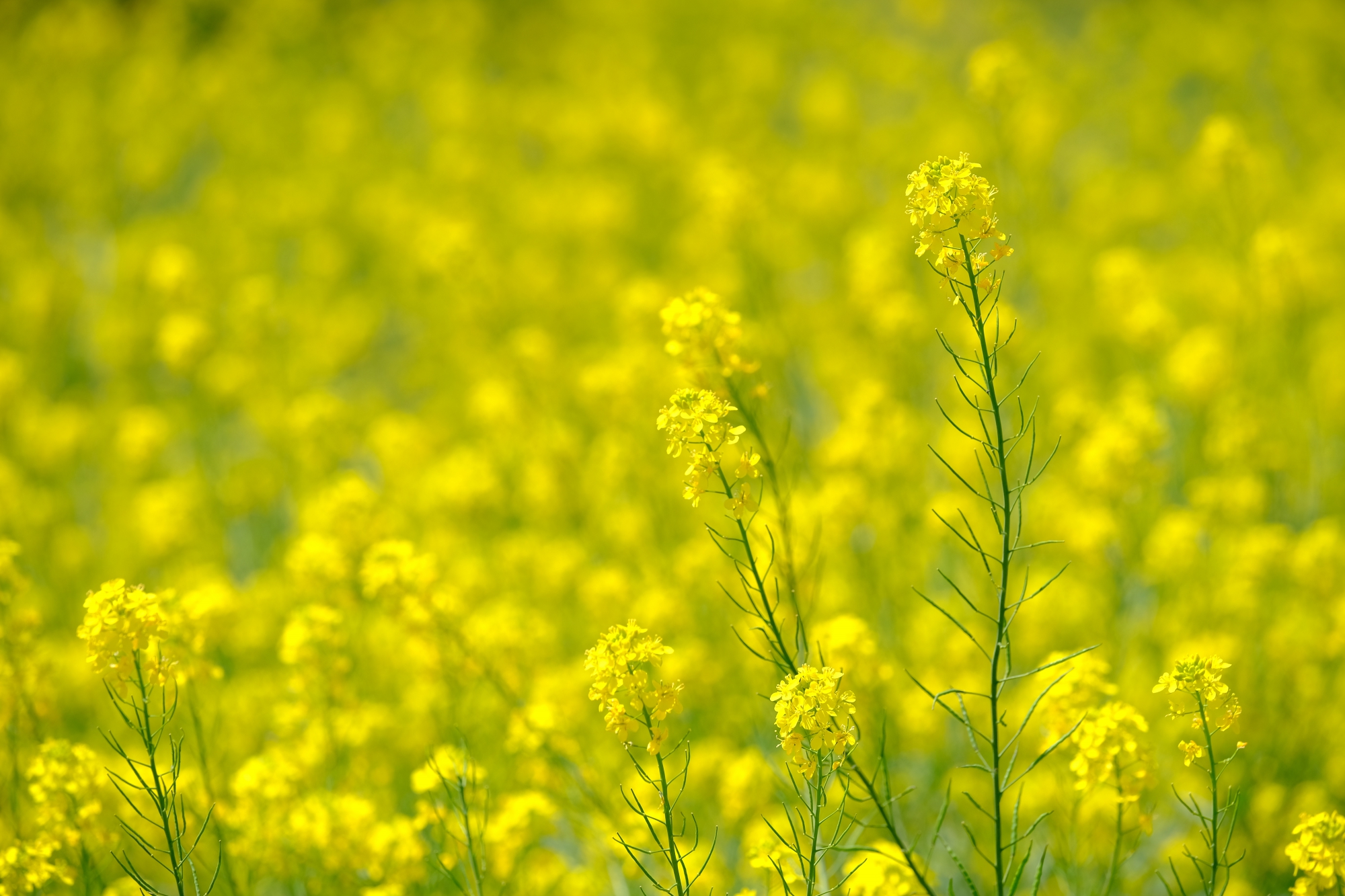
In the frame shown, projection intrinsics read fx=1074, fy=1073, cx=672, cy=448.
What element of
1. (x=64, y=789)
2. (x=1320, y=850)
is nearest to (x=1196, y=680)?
(x=1320, y=850)

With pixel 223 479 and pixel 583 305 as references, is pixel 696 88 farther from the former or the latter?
pixel 223 479

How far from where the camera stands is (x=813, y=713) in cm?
232

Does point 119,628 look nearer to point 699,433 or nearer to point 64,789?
point 64,789

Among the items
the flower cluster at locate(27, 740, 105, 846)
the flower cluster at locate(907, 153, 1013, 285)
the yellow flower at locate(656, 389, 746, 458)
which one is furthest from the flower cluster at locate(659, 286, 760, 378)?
the flower cluster at locate(27, 740, 105, 846)

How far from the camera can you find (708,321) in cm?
281

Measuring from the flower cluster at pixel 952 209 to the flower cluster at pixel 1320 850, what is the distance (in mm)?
1472

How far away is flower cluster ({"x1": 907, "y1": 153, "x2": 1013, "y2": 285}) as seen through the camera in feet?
7.49

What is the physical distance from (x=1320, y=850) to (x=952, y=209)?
1.64 metres

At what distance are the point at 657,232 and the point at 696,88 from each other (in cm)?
301

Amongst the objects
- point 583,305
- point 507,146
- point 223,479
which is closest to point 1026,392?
point 583,305

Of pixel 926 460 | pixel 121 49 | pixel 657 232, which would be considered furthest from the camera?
pixel 121 49

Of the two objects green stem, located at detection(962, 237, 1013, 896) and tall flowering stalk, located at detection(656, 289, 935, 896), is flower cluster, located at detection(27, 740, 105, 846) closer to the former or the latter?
tall flowering stalk, located at detection(656, 289, 935, 896)

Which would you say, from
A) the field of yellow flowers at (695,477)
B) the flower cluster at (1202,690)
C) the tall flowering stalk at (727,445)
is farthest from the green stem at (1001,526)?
the flower cluster at (1202,690)

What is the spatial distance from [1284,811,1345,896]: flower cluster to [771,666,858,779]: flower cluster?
1.04m
